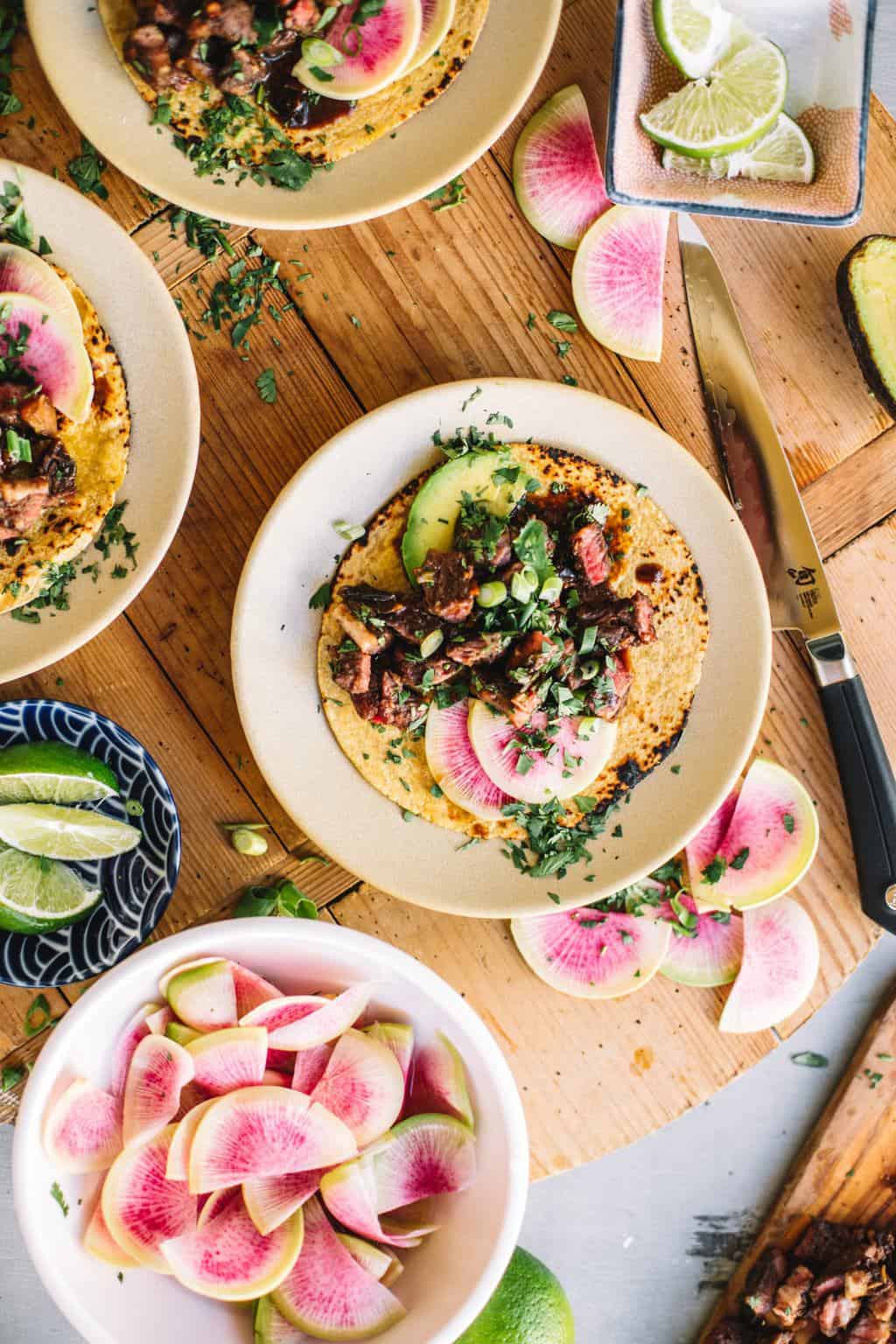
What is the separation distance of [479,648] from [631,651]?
430mm

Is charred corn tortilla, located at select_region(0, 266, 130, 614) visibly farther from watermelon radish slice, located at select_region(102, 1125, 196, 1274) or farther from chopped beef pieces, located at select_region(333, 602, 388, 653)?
watermelon radish slice, located at select_region(102, 1125, 196, 1274)

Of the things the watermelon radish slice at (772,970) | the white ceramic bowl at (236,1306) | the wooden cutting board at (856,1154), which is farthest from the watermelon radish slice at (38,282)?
the wooden cutting board at (856,1154)

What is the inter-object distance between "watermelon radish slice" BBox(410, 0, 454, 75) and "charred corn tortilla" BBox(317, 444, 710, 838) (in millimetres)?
910

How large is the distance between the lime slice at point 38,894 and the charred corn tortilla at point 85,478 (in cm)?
62

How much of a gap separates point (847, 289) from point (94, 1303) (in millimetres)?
2947

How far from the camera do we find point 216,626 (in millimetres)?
2701

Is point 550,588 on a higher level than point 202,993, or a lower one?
higher

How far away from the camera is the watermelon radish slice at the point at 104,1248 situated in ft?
7.50

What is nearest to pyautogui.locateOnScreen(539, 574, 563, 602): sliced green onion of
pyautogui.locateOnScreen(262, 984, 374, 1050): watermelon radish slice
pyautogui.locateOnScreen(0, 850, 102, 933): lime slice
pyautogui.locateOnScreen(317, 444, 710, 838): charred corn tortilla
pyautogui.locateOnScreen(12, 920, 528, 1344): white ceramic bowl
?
pyautogui.locateOnScreen(317, 444, 710, 838): charred corn tortilla

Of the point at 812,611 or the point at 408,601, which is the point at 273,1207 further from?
the point at 812,611

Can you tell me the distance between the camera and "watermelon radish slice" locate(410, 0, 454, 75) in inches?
94.7

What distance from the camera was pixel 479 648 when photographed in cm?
247

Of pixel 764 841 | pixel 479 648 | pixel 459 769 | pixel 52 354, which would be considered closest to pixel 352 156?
pixel 52 354

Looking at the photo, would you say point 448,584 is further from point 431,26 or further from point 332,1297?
point 332,1297
